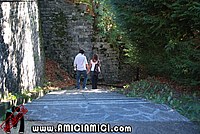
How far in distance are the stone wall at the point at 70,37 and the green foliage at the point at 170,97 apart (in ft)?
18.9

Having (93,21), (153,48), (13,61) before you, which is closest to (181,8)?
(153,48)

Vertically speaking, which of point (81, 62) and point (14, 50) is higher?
point (14, 50)

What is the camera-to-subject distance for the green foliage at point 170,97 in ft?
15.4

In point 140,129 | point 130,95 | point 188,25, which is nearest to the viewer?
point 140,129

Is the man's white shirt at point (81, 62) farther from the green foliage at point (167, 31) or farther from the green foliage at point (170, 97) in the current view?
the green foliage at point (170, 97)

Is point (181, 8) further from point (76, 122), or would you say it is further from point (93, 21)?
point (93, 21)

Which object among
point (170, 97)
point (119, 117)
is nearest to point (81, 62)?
point (170, 97)

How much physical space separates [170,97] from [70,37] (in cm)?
852

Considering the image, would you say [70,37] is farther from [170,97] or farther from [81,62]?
[170,97]

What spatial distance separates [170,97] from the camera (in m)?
5.82

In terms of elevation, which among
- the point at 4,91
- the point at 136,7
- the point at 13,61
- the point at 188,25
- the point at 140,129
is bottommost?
the point at 140,129

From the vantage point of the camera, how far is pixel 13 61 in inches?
243

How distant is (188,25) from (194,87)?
4.55ft

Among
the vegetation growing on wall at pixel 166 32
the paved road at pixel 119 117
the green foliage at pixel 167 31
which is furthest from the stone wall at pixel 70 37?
the paved road at pixel 119 117
